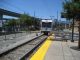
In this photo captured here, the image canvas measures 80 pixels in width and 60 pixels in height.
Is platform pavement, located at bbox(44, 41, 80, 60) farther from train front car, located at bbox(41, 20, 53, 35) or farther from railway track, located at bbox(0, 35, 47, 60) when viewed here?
train front car, located at bbox(41, 20, 53, 35)

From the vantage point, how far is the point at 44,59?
1342 centimetres

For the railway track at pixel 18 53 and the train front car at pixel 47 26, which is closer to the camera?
the railway track at pixel 18 53

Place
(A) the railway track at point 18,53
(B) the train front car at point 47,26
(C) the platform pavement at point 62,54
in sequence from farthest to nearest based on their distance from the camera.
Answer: (B) the train front car at point 47,26 → (A) the railway track at point 18,53 → (C) the platform pavement at point 62,54

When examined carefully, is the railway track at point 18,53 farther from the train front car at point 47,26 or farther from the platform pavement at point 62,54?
the train front car at point 47,26

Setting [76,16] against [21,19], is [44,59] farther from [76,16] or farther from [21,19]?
[21,19]

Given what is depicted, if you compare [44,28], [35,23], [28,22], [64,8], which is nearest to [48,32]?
[44,28]

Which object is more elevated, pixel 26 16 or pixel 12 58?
pixel 26 16

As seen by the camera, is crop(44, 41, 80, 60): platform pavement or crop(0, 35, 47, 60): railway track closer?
crop(44, 41, 80, 60): platform pavement

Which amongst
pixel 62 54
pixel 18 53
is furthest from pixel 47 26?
pixel 62 54

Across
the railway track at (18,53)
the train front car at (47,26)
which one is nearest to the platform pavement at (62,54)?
the railway track at (18,53)

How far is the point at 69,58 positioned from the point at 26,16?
88941mm

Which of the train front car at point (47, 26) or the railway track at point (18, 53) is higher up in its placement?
the train front car at point (47, 26)

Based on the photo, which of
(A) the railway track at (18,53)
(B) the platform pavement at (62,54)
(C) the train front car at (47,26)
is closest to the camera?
(B) the platform pavement at (62,54)

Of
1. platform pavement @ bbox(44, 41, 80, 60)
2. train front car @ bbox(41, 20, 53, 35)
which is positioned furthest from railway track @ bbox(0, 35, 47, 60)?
train front car @ bbox(41, 20, 53, 35)
